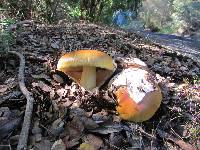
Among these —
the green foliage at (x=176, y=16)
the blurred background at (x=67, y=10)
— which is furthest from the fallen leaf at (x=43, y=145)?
the green foliage at (x=176, y=16)

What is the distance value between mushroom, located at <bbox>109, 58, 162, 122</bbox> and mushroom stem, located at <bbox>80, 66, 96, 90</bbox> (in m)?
0.17

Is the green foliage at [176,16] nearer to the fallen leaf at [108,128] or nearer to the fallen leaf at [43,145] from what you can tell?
the fallen leaf at [108,128]

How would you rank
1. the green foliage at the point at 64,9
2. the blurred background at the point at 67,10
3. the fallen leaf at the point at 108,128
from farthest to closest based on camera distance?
the green foliage at the point at 64,9, the blurred background at the point at 67,10, the fallen leaf at the point at 108,128

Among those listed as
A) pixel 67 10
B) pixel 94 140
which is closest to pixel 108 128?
pixel 94 140

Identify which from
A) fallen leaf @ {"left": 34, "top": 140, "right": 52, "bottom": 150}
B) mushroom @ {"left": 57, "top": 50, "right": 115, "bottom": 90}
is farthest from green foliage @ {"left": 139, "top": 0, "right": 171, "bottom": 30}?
fallen leaf @ {"left": 34, "top": 140, "right": 52, "bottom": 150}

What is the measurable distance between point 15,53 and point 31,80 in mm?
512

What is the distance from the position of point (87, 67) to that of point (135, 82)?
464mm

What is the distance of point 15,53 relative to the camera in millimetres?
3688

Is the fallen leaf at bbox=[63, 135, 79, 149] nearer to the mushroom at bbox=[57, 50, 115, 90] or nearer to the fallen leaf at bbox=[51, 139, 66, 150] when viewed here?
the fallen leaf at bbox=[51, 139, 66, 150]

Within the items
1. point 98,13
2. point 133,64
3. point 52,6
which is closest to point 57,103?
point 133,64

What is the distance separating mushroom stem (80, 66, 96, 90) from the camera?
130 inches

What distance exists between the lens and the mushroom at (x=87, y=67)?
10.1 feet

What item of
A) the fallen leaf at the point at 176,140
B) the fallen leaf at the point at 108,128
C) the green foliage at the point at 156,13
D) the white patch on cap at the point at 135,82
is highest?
the white patch on cap at the point at 135,82

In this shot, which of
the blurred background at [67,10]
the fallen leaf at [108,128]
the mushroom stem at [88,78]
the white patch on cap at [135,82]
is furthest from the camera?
the blurred background at [67,10]
